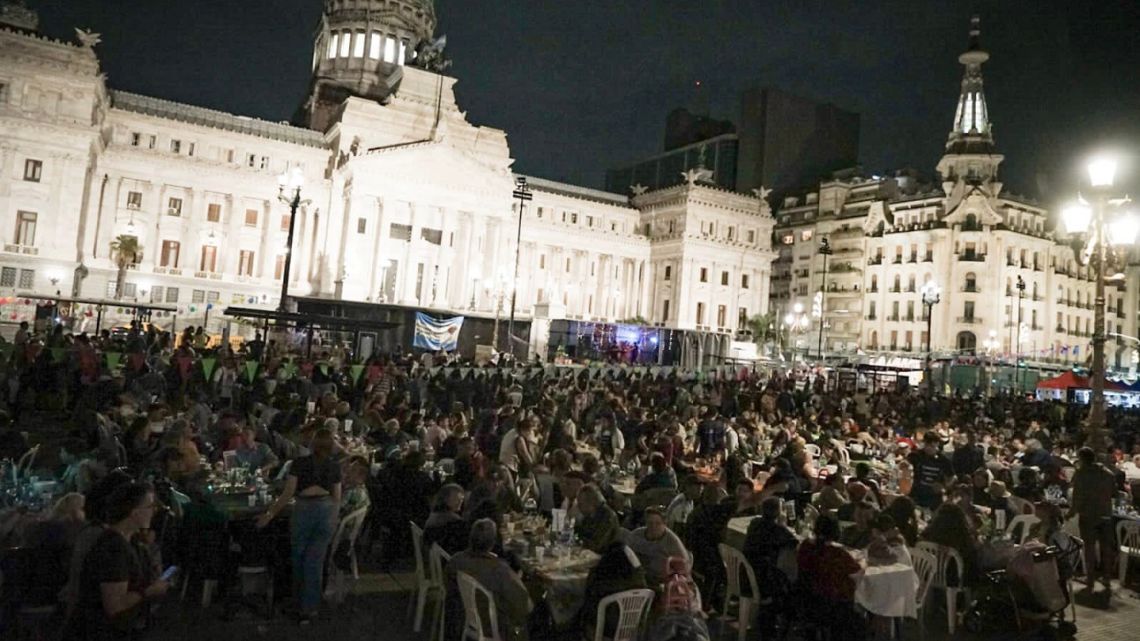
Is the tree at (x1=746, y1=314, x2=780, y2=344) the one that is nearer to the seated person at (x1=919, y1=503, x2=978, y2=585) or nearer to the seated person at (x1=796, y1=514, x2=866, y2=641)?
the seated person at (x1=919, y1=503, x2=978, y2=585)

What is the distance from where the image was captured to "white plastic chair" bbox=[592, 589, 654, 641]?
5.48 m

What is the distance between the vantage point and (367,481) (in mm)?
9195

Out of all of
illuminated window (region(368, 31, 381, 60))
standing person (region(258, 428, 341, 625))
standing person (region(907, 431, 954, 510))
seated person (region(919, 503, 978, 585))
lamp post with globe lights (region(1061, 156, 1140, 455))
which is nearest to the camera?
standing person (region(258, 428, 341, 625))

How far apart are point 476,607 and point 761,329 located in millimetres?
59724

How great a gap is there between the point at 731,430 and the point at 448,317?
23.3 metres

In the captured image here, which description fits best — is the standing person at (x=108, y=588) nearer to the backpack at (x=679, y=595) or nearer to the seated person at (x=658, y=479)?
the backpack at (x=679, y=595)

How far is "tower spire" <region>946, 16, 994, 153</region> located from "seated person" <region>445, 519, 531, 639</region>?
244ft

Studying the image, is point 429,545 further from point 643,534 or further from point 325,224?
point 325,224

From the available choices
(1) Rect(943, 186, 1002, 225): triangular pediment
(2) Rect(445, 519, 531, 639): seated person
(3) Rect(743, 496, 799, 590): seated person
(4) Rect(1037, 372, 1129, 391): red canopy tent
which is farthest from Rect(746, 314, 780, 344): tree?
(2) Rect(445, 519, 531, 639): seated person

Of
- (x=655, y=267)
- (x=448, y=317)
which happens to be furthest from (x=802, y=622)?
(x=655, y=267)

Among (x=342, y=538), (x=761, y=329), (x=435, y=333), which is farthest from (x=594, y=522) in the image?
(x=761, y=329)

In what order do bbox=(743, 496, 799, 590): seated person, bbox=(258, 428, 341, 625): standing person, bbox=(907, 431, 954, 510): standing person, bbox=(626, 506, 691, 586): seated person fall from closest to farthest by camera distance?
1. bbox=(626, 506, 691, 586): seated person
2. bbox=(258, 428, 341, 625): standing person
3. bbox=(743, 496, 799, 590): seated person
4. bbox=(907, 431, 954, 510): standing person

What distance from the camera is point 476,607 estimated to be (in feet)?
18.0

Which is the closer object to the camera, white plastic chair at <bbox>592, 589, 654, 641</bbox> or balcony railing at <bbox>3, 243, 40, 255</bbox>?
white plastic chair at <bbox>592, 589, 654, 641</bbox>
